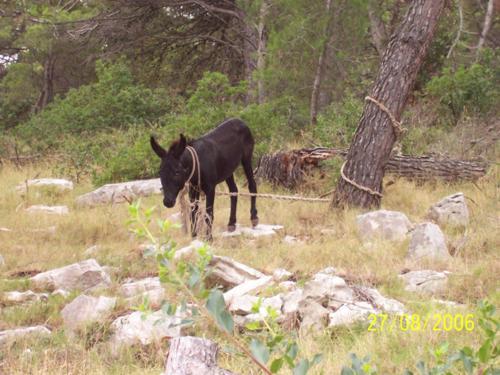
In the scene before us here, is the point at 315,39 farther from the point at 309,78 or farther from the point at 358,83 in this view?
the point at 358,83

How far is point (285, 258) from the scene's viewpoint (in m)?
7.16

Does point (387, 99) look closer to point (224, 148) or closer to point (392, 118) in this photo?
point (392, 118)

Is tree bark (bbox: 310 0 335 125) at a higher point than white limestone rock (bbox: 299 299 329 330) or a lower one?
higher

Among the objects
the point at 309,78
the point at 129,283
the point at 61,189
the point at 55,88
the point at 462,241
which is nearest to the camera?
the point at 129,283

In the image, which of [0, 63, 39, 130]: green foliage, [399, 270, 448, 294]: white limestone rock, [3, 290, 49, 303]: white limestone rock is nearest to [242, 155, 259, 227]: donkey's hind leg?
[399, 270, 448, 294]: white limestone rock

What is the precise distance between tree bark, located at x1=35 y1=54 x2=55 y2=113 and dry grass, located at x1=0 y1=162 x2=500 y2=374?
418 inches

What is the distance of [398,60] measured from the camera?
9.70 metres

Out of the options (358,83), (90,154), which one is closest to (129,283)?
(90,154)

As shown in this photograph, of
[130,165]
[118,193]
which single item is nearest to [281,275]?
[118,193]

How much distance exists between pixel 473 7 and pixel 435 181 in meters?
14.5

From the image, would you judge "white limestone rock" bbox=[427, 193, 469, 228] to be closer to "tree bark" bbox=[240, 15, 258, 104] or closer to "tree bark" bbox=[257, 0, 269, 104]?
"tree bark" bbox=[257, 0, 269, 104]

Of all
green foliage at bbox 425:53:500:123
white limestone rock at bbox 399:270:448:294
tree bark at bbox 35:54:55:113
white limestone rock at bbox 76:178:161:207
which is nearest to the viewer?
white limestone rock at bbox 399:270:448:294

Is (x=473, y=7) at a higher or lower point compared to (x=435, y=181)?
higher

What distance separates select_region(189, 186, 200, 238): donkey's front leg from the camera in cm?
838
